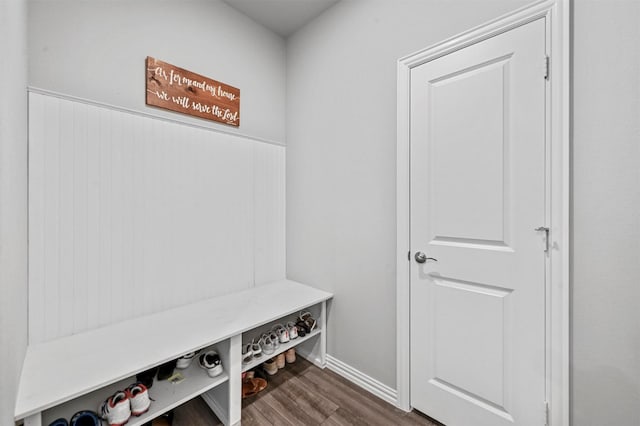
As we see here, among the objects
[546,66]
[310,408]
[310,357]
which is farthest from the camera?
[310,357]

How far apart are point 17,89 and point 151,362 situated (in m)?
1.23

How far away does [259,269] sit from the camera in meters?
2.28

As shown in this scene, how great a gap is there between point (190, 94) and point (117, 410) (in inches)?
72.0

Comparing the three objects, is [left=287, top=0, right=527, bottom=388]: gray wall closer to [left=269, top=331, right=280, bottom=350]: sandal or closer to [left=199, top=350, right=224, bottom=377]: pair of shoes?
[left=269, top=331, right=280, bottom=350]: sandal

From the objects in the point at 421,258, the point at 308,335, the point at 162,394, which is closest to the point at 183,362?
the point at 162,394

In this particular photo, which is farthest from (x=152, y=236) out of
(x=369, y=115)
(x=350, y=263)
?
(x=369, y=115)

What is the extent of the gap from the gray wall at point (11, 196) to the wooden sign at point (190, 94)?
22.9 inches

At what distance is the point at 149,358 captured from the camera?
1.24 meters

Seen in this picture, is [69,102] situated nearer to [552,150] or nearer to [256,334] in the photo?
[256,334]

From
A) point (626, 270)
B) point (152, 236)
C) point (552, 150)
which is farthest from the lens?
point (152, 236)

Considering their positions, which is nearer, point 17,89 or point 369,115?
point 17,89

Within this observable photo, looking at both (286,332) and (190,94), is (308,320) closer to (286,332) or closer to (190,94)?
(286,332)

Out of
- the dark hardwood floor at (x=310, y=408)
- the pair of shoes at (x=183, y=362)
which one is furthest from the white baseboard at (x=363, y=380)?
the pair of shoes at (x=183, y=362)

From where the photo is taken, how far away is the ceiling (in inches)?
81.1
